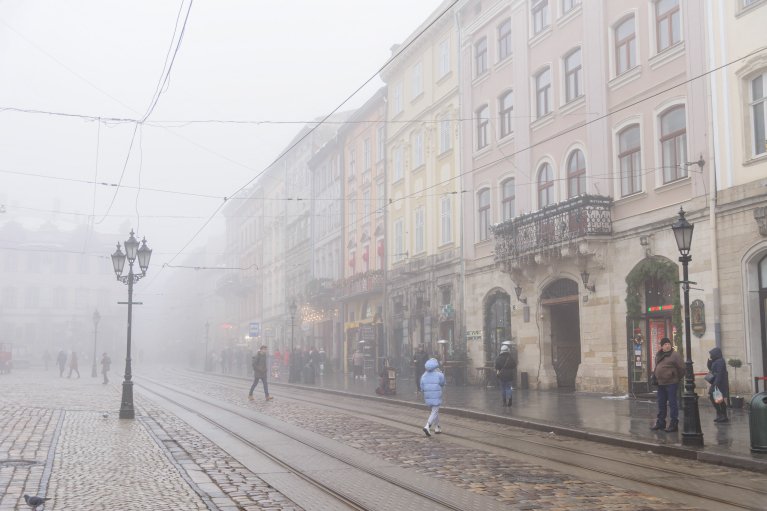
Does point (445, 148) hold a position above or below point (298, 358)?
above

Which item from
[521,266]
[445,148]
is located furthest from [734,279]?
[445,148]

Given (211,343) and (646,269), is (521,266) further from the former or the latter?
(211,343)

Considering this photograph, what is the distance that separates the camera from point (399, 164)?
41312mm

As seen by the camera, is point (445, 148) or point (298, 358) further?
point (298, 358)

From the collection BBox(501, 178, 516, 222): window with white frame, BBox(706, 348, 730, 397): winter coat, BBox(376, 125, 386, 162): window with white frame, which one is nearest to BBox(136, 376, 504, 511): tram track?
BBox(706, 348, 730, 397): winter coat

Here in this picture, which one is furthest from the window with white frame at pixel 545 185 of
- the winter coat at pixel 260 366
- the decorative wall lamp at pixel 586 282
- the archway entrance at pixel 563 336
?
the winter coat at pixel 260 366

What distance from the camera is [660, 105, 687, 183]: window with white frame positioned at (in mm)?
21641

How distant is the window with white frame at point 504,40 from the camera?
30812 mm

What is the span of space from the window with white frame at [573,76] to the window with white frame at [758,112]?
7057 mm

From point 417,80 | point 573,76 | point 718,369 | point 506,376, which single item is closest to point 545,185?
point 573,76

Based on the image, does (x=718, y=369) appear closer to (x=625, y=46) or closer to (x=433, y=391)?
(x=433, y=391)

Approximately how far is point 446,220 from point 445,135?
3613mm

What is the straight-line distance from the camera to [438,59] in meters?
37.0

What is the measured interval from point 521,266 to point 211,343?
76.9m
